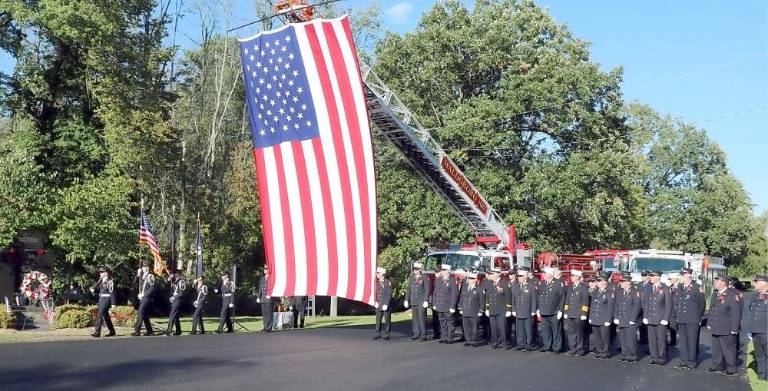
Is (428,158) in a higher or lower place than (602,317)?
higher

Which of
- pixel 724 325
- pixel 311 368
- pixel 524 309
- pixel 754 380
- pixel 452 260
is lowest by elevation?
pixel 754 380

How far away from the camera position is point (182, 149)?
3294 centimetres

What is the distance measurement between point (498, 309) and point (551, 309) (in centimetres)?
126

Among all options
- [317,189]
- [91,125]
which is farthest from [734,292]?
[91,125]

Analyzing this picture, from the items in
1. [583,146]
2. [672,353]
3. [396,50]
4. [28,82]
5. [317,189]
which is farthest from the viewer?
[396,50]

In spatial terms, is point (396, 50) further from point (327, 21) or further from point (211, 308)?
point (327, 21)

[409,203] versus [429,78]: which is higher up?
[429,78]

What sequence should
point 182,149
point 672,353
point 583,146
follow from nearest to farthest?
point 672,353 → point 583,146 → point 182,149

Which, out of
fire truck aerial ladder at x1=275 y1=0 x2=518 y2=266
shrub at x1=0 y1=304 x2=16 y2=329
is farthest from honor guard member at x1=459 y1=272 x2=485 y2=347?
shrub at x1=0 y1=304 x2=16 y2=329

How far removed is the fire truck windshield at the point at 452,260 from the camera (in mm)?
19141

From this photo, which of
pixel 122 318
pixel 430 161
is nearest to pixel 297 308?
pixel 122 318

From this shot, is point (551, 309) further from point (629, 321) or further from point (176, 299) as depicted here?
point (176, 299)

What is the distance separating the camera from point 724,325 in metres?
12.3

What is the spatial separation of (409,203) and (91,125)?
39.9 feet
